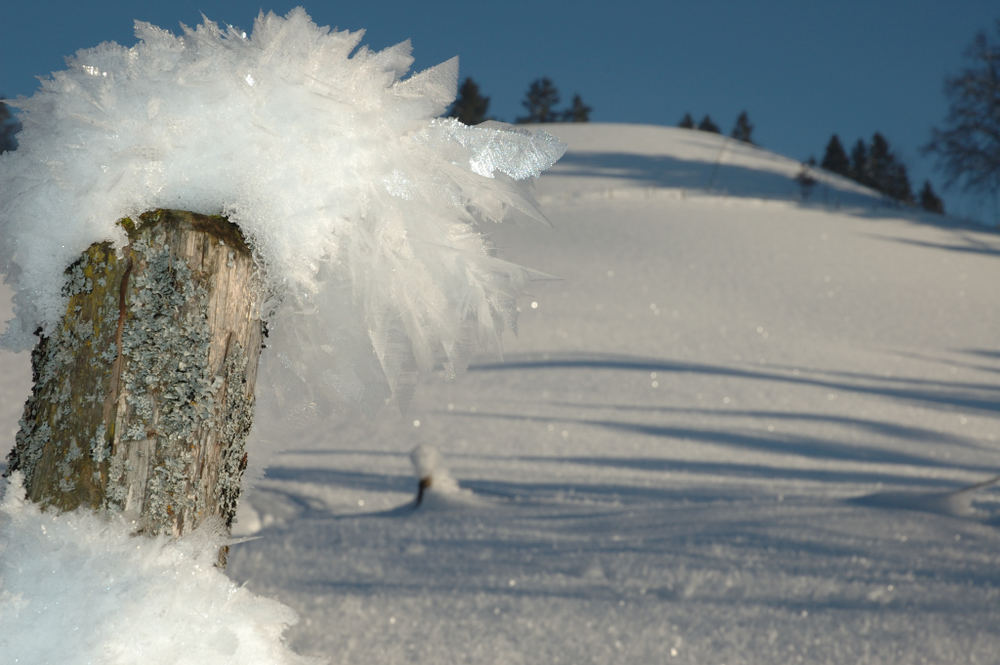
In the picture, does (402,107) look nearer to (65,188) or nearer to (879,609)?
(65,188)

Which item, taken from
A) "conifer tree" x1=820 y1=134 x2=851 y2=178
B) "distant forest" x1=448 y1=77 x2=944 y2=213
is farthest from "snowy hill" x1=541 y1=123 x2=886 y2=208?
"conifer tree" x1=820 y1=134 x2=851 y2=178

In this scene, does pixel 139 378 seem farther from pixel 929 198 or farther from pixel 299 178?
A: pixel 929 198

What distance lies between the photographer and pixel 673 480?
16.0ft

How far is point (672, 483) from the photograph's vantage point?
482 centimetres

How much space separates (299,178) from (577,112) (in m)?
44.1

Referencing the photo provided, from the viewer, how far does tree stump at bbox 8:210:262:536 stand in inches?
35.6

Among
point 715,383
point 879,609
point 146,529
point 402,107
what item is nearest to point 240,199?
point 402,107

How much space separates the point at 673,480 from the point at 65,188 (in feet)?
14.5

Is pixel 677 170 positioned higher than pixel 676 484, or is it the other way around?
pixel 677 170

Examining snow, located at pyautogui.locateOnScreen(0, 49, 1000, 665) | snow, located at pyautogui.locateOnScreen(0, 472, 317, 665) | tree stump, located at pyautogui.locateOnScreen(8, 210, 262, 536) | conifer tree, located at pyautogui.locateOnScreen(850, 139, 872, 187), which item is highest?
conifer tree, located at pyautogui.locateOnScreen(850, 139, 872, 187)

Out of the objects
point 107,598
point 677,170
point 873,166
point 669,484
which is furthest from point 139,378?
point 873,166

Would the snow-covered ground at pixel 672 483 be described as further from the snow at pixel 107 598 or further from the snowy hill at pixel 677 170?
the snowy hill at pixel 677 170

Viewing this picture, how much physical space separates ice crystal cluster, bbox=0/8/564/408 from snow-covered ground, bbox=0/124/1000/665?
8.3 inches

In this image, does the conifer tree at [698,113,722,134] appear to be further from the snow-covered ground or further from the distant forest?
the snow-covered ground
